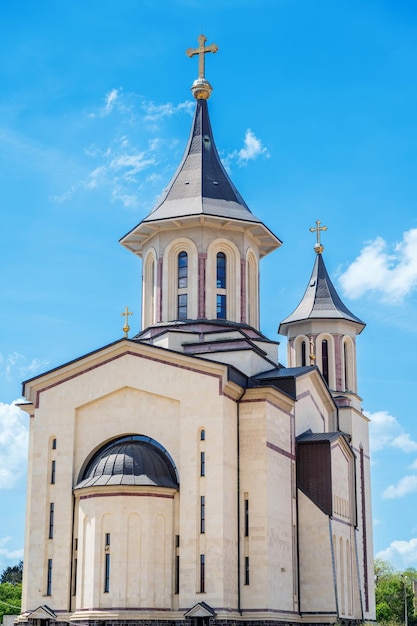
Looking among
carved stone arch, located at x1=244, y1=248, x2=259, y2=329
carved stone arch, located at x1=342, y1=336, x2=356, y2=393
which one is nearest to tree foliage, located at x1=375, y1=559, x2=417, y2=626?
carved stone arch, located at x1=342, y1=336, x2=356, y2=393

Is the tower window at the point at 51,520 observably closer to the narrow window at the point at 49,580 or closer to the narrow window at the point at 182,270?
the narrow window at the point at 49,580

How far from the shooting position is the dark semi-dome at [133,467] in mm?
31312

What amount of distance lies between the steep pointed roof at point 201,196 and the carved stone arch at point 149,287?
0.97 m

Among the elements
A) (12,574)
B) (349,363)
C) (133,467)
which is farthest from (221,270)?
(12,574)

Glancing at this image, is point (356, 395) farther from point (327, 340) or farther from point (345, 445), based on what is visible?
point (345, 445)

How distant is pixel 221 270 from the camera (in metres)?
38.0

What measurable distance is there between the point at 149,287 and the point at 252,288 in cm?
402

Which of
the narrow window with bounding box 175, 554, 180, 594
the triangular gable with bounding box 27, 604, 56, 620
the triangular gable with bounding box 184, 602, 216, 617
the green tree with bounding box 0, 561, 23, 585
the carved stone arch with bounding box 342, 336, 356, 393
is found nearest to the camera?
the triangular gable with bounding box 184, 602, 216, 617

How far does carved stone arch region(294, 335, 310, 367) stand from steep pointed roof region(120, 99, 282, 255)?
25.4 feet

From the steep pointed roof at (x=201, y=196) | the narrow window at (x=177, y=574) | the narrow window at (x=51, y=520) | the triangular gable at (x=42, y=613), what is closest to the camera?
the narrow window at (x=177, y=574)

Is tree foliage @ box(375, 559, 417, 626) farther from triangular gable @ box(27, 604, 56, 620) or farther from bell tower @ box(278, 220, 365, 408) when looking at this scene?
triangular gable @ box(27, 604, 56, 620)

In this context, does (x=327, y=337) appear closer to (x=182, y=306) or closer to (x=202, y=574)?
(x=182, y=306)

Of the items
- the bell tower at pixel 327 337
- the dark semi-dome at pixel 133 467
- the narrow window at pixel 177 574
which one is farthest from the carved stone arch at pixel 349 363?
the narrow window at pixel 177 574

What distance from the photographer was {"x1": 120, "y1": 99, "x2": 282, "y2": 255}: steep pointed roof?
38125 mm
